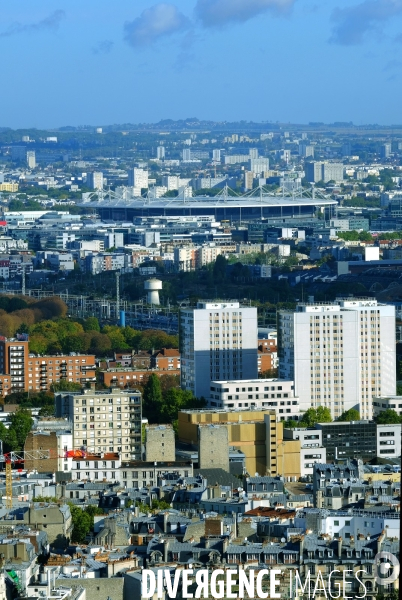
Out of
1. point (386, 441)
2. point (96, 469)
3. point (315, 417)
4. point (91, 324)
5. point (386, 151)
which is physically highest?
point (96, 469)

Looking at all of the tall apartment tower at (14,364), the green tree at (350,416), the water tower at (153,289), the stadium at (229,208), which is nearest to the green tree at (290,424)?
the green tree at (350,416)

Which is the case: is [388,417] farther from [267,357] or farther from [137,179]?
[137,179]

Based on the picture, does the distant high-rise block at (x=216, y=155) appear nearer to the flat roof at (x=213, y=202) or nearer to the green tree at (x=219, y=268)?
the flat roof at (x=213, y=202)

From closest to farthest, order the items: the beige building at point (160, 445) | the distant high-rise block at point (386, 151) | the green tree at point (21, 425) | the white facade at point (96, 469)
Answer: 1. the white facade at point (96, 469)
2. the beige building at point (160, 445)
3. the green tree at point (21, 425)
4. the distant high-rise block at point (386, 151)

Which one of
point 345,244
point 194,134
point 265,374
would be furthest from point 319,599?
point 194,134

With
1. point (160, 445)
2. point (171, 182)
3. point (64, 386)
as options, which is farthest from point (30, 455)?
point (171, 182)

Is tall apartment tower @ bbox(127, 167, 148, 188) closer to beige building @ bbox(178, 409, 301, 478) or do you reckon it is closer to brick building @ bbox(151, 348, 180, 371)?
brick building @ bbox(151, 348, 180, 371)
